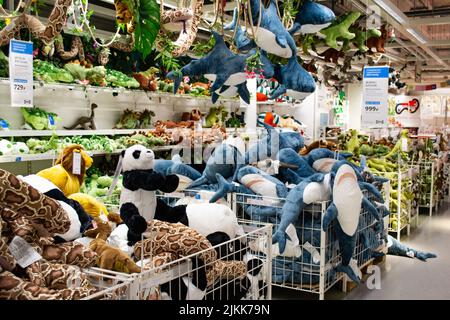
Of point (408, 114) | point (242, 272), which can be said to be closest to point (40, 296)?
point (242, 272)

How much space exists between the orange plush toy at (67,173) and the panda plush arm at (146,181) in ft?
1.64

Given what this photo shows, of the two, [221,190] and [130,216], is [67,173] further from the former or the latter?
[221,190]

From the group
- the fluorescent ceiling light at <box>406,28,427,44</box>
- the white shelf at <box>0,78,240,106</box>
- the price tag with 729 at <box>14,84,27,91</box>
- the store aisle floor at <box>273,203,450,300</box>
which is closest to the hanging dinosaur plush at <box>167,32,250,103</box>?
the price tag with 729 at <box>14,84,27,91</box>

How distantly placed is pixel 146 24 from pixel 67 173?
0.99 meters

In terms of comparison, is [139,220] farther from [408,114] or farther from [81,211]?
[408,114]

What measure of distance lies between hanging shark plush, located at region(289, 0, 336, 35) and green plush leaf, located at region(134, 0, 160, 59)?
3.65 ft

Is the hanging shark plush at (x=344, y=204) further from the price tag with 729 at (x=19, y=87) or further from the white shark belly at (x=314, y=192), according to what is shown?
the price tag with 729 at (x=19, y=87)

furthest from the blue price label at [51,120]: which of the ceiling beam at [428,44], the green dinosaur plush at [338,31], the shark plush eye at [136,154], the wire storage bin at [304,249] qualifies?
the ceiling beam at [428,44]

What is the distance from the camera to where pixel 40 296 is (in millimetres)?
1274

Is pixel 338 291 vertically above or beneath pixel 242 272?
beneath

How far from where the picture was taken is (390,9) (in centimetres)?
529

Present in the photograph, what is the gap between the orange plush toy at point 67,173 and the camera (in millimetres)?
2340

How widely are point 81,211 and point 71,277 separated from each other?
0.61 meters

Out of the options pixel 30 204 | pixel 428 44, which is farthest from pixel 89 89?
pixel 428 44
